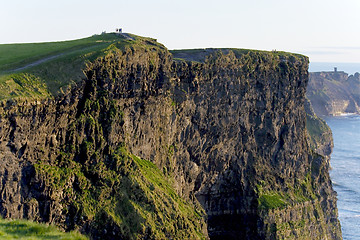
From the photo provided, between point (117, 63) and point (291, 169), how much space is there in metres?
41.1

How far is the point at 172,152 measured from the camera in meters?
70.9

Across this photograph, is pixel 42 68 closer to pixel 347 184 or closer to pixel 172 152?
pixel 172 152

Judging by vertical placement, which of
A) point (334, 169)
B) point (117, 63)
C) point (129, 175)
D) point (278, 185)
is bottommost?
point (334, 169)

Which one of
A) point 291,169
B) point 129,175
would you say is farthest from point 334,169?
point 129,175

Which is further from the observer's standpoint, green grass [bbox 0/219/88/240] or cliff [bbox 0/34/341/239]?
cliff [bbox 0/34/341/239]

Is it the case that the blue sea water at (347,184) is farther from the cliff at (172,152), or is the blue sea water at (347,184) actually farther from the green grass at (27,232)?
the green grass at (27,232)

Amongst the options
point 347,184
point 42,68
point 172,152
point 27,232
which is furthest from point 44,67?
point 347,184

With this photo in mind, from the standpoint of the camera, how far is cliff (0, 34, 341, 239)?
51.5m

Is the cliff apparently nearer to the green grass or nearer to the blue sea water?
the green grass

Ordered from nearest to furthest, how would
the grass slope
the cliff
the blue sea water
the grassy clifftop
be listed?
the grass slope < the grassy clifftop < the cliff < the blue sea water

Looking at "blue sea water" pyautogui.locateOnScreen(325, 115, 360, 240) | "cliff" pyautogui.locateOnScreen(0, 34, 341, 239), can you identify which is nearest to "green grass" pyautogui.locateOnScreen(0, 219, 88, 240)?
"cliff" pyautogui.locateOnScreen(0, 34, 341, 239)

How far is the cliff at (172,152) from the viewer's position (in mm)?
51531

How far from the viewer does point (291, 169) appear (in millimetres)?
89750

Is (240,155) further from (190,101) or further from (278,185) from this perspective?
(190,101)
